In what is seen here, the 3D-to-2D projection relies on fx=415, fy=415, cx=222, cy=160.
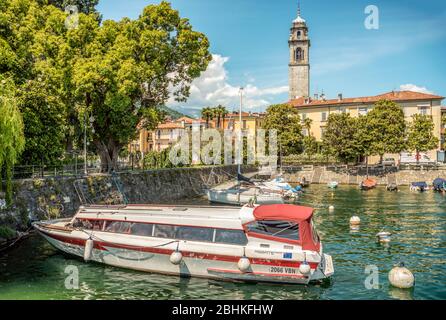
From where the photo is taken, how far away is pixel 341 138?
74.2m

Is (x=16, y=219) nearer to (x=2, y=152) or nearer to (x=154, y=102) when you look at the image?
(x=2, y=152)

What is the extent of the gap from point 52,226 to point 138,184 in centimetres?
2002

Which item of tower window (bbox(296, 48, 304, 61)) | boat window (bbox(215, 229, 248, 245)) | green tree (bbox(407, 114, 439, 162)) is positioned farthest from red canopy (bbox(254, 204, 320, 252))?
tower window (bbox(296, 48, 304, 61))

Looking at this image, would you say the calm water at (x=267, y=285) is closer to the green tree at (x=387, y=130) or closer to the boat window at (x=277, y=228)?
the boat window at (x=277, y=228)

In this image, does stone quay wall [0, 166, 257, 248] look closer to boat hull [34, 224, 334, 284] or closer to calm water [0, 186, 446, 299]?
calm water [0, 186, 446, 299]

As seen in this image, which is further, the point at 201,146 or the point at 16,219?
the point at 201,146

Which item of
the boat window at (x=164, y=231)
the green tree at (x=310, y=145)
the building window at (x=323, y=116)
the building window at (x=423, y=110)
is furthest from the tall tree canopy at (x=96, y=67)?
the building window at (x=423, y=110)

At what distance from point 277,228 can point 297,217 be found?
0.97 m

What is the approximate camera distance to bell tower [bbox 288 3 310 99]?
120m

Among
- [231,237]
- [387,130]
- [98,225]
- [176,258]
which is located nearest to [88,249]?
[98,225]

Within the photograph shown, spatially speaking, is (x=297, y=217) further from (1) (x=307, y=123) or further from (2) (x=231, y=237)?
(1) (x=307, y=123)

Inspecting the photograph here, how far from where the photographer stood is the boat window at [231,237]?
17.9m

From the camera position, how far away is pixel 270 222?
17.9m

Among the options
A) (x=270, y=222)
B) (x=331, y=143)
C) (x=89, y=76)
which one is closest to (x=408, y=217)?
(x=270, y=222)
